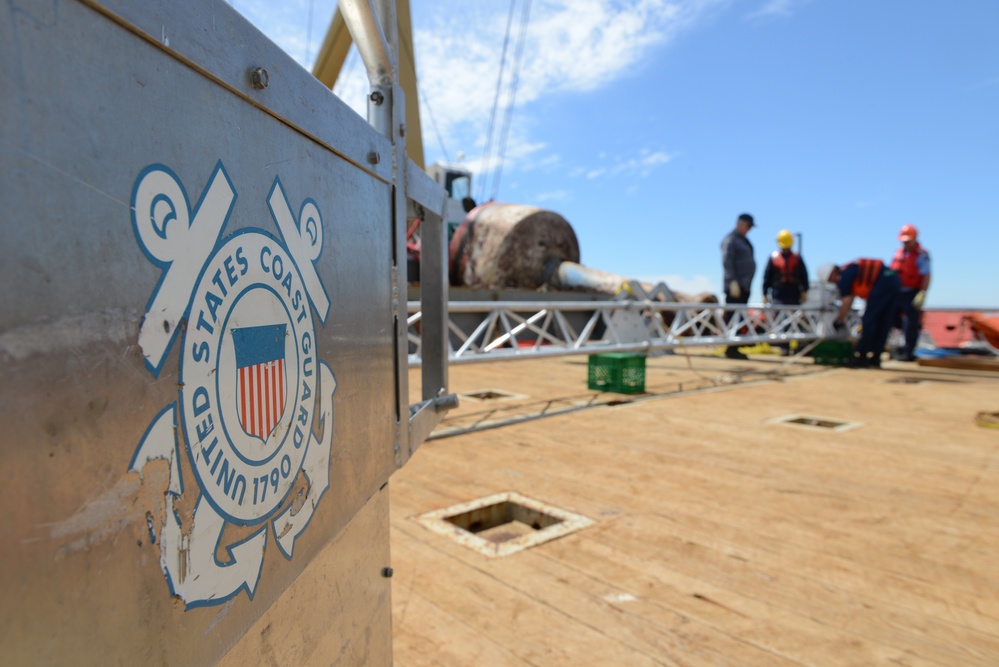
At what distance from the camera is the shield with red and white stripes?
709mm

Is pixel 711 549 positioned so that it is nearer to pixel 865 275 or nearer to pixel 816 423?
pixel 816 423

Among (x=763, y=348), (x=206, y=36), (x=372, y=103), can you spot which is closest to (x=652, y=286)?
(x=763, y=348)

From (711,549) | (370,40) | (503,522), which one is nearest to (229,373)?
(370,40)

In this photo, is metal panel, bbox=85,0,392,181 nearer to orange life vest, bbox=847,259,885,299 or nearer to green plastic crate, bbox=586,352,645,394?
green plastic crate, bbox=586,352,645,394

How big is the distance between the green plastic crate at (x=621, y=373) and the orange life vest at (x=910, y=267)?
5.57 m

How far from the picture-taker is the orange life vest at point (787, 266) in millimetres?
9969

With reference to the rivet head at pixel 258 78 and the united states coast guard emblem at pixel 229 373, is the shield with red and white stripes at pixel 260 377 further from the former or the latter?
the rivet head at pixel 258 78

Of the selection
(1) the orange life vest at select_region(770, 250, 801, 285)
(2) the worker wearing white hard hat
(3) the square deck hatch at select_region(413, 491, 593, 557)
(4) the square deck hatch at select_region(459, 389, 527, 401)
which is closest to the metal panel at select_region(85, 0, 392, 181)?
(3) the square deck hatch at select_region(413, 491, 593, 557)

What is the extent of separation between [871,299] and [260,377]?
982cm

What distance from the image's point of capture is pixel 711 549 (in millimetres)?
2355

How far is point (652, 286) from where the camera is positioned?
870 centimetres

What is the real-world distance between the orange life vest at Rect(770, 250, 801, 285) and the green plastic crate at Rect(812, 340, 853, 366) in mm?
1182

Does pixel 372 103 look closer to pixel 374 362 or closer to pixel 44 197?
pixel 374 362

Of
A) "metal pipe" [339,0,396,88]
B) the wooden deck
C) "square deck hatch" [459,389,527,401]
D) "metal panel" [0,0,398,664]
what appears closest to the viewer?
"metal panel" [0,0,398,664]
